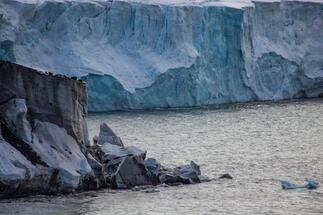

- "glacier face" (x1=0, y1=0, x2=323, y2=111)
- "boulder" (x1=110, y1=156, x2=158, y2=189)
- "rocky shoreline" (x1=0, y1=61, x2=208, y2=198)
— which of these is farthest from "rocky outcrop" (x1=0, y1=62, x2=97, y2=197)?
"glacier face" (x1=0, y1=0, x2=323, y2=111)

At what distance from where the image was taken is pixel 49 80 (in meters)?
10.2

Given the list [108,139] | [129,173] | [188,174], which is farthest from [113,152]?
[188,174]

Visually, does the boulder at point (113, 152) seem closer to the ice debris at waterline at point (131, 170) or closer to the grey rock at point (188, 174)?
the ice debris at waterline at point (131, 170)

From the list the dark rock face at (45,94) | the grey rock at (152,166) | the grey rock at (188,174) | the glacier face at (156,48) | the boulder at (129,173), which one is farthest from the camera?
the glacier face at (156,48)

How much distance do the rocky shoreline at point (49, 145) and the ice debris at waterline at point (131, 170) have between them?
0.01 meters

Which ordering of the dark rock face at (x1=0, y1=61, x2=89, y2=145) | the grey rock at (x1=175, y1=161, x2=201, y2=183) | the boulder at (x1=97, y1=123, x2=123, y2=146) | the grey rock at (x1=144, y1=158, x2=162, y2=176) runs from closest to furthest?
the dark rock face at (x1=0, y1=61, x2=89, y2=145) < the grey rock at (x1=144, y1=158, x2=162, y2=176) < the grey rock at (x1=175, y1=161, x2=201, y2=183) < the boulder at (x1=97, y1=123, x2=123, y2=146)

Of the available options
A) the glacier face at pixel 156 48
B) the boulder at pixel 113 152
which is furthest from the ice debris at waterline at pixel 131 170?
the glacier face at pixel 156 48

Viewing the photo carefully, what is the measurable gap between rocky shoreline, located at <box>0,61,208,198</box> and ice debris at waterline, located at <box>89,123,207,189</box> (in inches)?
0.5

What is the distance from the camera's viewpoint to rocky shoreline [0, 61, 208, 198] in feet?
31.4

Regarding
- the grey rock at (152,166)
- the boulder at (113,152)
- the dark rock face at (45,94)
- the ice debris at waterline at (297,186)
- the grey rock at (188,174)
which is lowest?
the ice debris at waterline at (297,186)

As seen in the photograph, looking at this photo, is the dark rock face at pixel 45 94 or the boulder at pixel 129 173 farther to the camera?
the boulder at pixel 129 173

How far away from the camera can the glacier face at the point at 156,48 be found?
65.9 feet

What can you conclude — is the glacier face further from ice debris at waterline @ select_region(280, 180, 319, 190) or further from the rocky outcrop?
ice debris at waterline @ select_region(280, 180, 319, 190)

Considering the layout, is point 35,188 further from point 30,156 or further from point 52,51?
point 52,51
